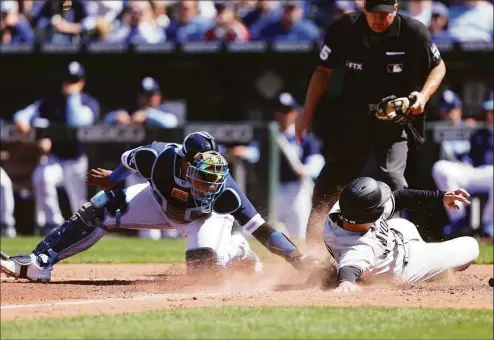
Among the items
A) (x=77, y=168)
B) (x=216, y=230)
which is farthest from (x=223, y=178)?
(x=77, y=168)

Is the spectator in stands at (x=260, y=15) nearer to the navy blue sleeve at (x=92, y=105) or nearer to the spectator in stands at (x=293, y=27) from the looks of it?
the spectator in stands at (x=293, y=27)

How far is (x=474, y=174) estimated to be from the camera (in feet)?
38.8

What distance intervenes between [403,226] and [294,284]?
33.1 inches

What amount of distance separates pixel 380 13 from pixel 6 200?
6.51 m

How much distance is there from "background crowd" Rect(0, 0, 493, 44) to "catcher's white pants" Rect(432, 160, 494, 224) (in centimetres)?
181

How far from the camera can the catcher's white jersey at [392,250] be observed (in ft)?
21.4

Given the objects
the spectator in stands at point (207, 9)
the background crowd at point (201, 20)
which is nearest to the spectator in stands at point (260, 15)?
the background crowd at point (201, 20)

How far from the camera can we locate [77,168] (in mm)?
12680

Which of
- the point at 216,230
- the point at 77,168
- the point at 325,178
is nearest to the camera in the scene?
the point at 216,230

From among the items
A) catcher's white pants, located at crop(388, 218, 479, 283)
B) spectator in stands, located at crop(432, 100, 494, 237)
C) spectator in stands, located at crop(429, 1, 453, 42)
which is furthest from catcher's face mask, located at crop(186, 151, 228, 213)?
spectator in stands, located at crop(429, 1, 453, 42)

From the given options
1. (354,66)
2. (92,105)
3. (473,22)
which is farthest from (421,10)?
(354,66)

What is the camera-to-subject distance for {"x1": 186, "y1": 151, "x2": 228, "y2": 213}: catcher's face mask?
6855mm

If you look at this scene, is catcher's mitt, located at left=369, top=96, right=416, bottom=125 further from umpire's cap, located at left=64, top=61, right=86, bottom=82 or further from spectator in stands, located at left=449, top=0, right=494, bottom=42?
umpire's cap, located at left=64, top=61, right=86, bottom=82

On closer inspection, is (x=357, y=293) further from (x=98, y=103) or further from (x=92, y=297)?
(x=98, y=103)
